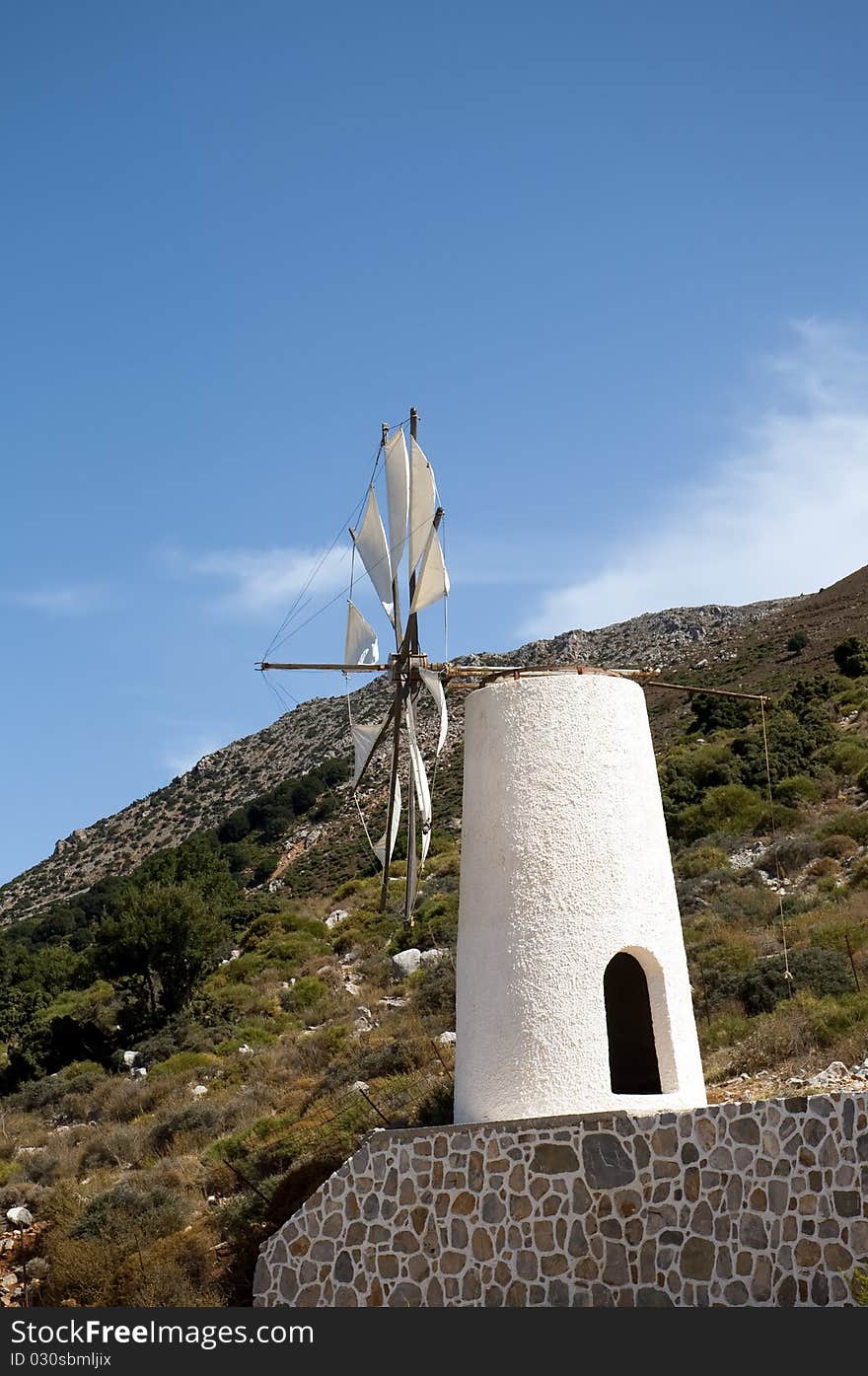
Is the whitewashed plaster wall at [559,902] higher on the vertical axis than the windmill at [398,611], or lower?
lower

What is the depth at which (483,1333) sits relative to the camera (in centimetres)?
949

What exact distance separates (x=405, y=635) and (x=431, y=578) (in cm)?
68

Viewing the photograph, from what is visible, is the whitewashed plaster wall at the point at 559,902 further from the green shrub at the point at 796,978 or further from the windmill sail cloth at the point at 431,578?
the green shrub at the point at 796,978

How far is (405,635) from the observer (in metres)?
13.7

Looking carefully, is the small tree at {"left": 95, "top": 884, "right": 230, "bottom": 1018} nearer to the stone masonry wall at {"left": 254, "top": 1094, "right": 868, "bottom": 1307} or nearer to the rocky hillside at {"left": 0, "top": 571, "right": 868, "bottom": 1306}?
the rocky hillside at {"left": 0, "top": 571, "right": 868, "bottom": 1306}

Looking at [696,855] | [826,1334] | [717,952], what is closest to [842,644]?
[696,855]

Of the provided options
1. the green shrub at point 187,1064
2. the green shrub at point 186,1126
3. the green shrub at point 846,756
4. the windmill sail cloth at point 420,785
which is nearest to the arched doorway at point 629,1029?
the windmill sail cloth at point 420,785

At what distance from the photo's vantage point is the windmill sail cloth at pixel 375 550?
13922 millimetres

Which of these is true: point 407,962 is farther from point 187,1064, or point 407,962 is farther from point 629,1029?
point 629,1029

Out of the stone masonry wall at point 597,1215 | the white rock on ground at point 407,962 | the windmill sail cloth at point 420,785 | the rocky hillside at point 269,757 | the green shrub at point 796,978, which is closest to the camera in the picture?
the stone masonry wall at point 597,1215

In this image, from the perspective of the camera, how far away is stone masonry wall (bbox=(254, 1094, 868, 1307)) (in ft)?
29.0

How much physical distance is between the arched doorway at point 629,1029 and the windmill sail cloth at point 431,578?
155 inches

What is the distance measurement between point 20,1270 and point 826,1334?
10.8 metres

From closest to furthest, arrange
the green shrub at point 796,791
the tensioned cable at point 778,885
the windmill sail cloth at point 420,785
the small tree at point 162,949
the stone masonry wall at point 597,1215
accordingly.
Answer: the stone masonry wall at point 597,1215 → the windmill sail cloth at point 420,785 → the tensioned cable at point 778,885 → the green shrub at point 796,791 → the small tree at point 162,949
